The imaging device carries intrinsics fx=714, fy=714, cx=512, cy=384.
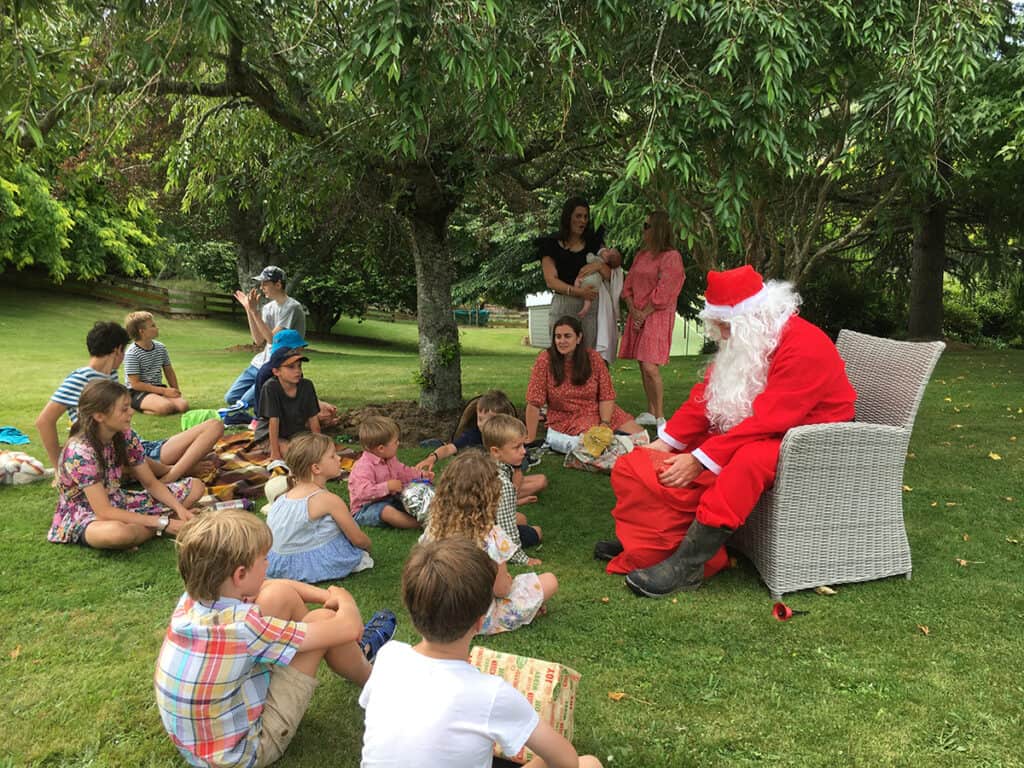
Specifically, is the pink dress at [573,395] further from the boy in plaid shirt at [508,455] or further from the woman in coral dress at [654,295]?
the boy in plaid shirt at [508,455]

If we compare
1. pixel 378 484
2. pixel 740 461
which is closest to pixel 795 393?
pixel 740 461

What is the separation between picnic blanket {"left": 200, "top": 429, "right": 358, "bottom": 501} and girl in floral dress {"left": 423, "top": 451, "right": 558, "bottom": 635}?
8.32 feet

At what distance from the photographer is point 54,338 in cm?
1975

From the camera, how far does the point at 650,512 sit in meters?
3.67

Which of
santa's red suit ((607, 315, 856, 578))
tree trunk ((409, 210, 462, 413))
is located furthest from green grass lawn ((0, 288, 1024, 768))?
tree trunk ((409, 210, 462, 413))

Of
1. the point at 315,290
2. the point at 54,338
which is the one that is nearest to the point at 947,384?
the point at 315,290

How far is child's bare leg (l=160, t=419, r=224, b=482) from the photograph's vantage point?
5.11 meters

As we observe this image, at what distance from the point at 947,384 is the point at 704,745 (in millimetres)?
9153

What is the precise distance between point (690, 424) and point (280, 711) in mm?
2525

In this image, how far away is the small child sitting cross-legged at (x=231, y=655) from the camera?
210cm

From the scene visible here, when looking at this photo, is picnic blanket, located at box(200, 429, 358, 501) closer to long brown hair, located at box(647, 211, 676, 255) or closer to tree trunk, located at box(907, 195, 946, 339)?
long brown hair, located at box(647, 211, 676, 255)

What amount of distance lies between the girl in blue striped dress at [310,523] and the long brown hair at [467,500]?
2.46 ft

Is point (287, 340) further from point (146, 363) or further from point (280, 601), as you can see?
point (280, 601)

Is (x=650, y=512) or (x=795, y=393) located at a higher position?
(x=795, y=393)
